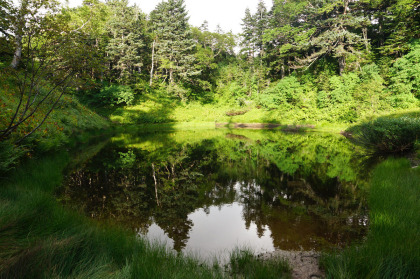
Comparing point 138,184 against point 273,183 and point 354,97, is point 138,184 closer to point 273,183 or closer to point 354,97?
point 273,183

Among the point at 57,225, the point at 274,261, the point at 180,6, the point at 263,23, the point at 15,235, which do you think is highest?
the point at 180,6

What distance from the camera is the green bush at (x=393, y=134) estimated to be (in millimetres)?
8857

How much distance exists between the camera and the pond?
4355 mm

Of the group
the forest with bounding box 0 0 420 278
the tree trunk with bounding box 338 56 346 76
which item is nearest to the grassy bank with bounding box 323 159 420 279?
the forest with bounding box 0 0 420 278

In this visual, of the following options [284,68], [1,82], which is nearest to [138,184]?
[1,82]

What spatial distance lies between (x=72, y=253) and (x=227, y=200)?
463cm

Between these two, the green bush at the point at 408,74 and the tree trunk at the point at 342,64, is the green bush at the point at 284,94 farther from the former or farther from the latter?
the green bush at the point at 408,74

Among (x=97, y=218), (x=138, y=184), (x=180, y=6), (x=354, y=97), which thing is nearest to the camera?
(x=97, y=218)

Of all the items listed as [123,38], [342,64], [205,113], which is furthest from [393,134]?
[123,38]

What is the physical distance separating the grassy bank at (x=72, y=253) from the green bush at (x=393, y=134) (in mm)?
8953

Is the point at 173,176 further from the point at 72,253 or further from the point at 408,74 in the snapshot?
the point at 408,74

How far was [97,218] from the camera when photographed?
4902mm

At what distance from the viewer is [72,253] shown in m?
2.47

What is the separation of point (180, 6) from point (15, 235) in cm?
4530
